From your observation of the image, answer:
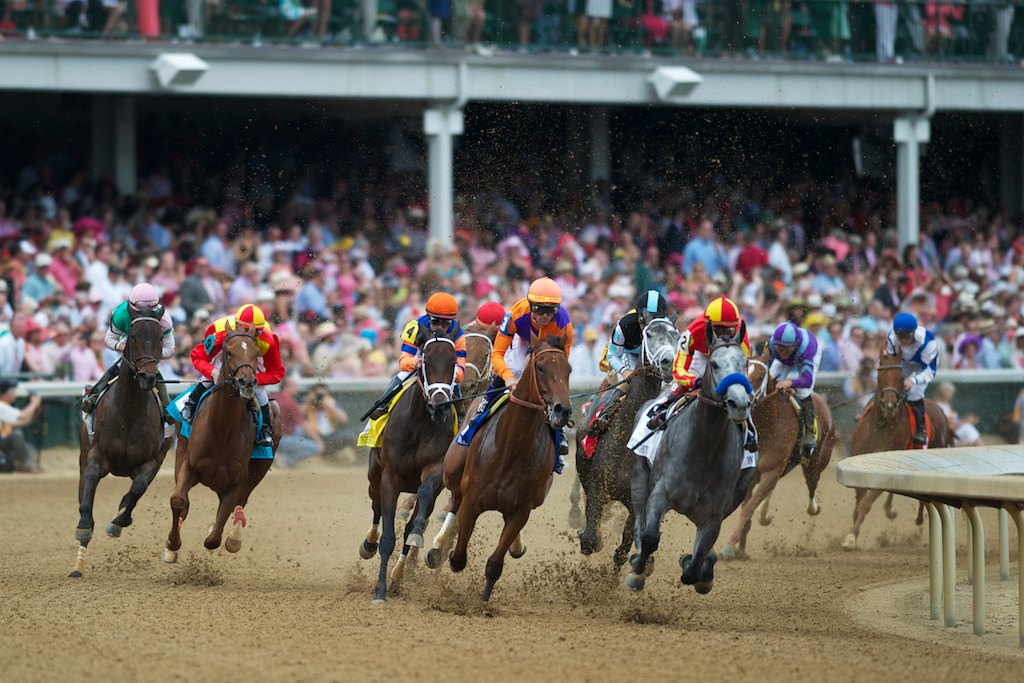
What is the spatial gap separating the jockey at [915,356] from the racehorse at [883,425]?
66mm

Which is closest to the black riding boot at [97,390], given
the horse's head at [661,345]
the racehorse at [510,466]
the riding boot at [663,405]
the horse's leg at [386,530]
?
the horse's leg at [386,530]

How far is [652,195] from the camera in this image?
20.4m

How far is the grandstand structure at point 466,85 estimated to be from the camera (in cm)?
1727

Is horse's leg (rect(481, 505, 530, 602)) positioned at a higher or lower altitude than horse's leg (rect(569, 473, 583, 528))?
higher

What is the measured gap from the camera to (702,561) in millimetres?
8711

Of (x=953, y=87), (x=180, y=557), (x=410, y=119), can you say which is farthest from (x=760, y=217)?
(x=180, y=557)

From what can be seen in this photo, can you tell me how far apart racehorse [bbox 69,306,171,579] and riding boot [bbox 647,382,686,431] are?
121 inches

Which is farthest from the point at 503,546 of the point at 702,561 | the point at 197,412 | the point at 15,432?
the point at 15,432

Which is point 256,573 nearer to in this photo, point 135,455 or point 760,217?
point 135,455

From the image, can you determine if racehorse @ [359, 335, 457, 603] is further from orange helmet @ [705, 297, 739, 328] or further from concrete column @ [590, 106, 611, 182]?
concrete column @ [590, 106, 611, 182]

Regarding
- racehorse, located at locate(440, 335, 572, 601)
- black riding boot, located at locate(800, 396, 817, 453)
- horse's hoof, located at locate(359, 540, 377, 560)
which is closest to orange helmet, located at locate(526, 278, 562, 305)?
racehorse, located at locate(440, 335, 572, 601)

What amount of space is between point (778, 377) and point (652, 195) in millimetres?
8717

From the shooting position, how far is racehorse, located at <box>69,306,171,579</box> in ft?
32.4

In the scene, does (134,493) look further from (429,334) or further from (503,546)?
(503,546)
